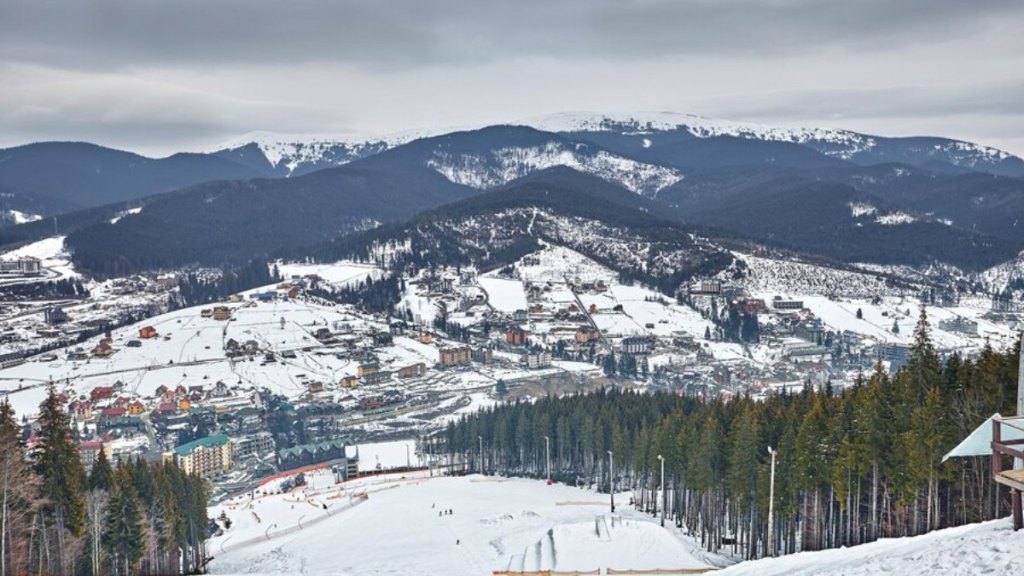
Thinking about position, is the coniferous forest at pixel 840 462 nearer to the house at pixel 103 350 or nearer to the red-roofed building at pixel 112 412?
the red-roofed building at pixel 112 412

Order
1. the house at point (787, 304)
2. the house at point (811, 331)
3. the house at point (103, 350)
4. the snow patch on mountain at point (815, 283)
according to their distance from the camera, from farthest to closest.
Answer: the snow patch on mountain at point (815, 283), the house at point (787, 304), the house at point (811, 331), the house at point (103, 350)

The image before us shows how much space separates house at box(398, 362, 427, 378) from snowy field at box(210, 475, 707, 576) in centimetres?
5898

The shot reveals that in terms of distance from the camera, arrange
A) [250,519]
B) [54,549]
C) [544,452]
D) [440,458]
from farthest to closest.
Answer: [440,458] → [544,452] → [250,519] → [54,549]

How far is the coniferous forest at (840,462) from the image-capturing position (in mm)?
28406

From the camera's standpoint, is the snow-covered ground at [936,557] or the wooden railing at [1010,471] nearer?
the snow-covered ground at [936,557]

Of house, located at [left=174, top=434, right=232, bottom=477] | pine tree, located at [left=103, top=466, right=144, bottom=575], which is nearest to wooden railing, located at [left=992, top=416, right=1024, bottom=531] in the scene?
pine tree, located at [left=103, top=466, right=144, bottom=575]

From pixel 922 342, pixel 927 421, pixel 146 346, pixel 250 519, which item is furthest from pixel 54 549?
pixel 146 346

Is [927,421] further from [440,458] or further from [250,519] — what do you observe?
[440,458]

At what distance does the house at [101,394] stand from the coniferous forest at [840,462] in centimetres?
8354

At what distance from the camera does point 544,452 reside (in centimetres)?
6831

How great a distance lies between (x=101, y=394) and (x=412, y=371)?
44.7 m

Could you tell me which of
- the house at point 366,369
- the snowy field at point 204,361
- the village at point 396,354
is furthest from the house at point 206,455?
the house at point 366,369

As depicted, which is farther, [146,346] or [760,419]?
[146,346]

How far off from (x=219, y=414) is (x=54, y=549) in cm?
7135
